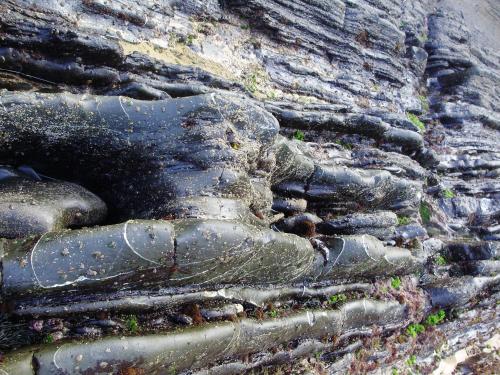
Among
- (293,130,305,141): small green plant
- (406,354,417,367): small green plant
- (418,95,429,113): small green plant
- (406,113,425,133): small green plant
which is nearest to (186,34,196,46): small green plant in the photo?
(293,130,305,141): small green plant

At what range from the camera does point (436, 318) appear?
12.9 metres

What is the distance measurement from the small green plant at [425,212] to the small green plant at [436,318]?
313 cm

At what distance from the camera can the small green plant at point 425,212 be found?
48.9 feet

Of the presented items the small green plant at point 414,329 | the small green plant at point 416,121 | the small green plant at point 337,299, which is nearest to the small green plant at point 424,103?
the small green plant at point 416,121

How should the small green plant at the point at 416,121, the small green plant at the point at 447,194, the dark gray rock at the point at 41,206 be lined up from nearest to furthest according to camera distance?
the dark gray rock at the point at 41,206
the small green plant at the point at 447,194
the small green plant at the point at 416,121

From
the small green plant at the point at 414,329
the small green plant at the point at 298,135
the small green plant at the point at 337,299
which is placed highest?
the small green plant at the point at 298,135

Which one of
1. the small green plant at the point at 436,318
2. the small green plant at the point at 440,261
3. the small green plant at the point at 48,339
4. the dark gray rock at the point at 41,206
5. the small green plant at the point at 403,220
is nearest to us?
the small green plant at the point at 48,339

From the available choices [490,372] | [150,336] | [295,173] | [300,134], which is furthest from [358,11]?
[150,336]

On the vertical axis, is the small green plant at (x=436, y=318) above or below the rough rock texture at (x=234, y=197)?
below

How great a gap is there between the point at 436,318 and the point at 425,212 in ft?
12.0

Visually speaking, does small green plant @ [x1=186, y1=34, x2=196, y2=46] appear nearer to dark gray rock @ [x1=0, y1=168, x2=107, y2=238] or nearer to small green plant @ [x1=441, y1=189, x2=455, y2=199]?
dark gray rock @ [x1=0, y1=168, x2=107, y2=238]

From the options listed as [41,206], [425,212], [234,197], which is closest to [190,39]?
[234,197]

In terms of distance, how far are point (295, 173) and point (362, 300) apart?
11.4 ft

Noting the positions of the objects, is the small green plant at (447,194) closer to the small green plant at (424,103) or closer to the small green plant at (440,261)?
the small green plant at (440,261)
